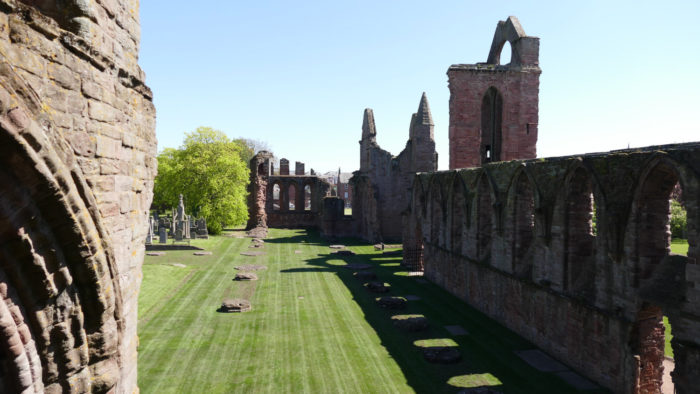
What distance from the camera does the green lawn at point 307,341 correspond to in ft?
34.5

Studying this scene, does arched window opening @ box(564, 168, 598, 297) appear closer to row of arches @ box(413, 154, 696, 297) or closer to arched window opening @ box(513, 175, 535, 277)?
row of arches @ box(413, 154, 696, 297)

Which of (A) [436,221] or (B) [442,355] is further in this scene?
(A) [436,221]

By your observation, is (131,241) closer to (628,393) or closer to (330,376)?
(330,376)

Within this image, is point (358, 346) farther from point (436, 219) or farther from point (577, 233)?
point (436, 219)

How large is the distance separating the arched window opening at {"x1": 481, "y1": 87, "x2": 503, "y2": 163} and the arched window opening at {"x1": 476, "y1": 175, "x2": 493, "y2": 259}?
9640mm

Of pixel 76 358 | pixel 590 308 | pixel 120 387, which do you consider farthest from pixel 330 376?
pixel 76 358

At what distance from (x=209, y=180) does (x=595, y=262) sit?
3029cm

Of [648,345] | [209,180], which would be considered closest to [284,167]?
[209,180]

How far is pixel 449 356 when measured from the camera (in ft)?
38.4

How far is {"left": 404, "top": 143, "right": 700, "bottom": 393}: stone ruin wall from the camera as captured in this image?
849cm

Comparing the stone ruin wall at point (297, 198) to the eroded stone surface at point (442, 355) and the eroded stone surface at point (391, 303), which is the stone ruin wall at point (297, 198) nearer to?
the eroded stone surface at point (391, 303)

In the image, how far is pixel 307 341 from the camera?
13.3 metres

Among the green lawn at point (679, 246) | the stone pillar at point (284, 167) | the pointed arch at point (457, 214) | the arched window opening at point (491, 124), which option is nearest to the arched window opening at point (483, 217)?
the pointed arch at point (457, 214)

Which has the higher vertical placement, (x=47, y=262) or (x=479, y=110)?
(x=479, y=110)
